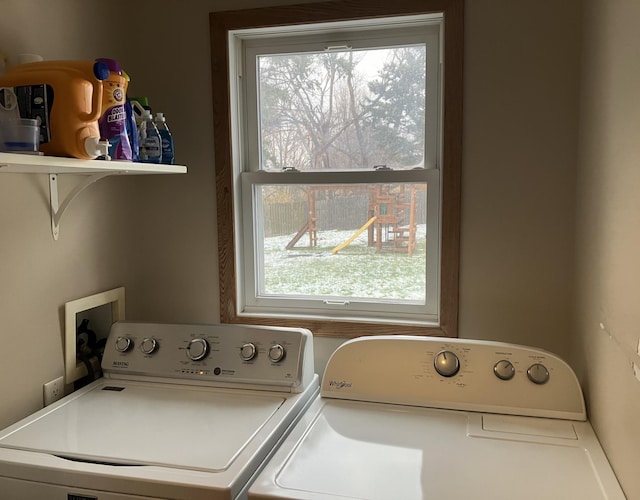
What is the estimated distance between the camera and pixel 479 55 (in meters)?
1.72

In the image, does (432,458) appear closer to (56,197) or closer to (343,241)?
(343,241)

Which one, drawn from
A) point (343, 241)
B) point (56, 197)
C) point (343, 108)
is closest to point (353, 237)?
point (343, 241)

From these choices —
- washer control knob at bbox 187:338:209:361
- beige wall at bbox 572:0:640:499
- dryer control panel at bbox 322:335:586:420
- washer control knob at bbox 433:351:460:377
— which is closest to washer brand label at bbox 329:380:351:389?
dryer control panel at bbox 322:335:586:420

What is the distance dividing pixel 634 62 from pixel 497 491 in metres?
0.89

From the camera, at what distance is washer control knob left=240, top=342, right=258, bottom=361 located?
Result: 1.71 m

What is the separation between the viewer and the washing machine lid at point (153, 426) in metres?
1.33

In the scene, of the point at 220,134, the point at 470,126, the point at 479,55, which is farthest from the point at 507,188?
Result: the point at 220,134

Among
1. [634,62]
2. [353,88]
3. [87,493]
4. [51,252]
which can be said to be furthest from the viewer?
[353,88]

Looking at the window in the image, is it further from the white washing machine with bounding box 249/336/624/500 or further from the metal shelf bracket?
the metal shelf bracket

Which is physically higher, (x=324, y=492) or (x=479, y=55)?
(x=479, y=55)

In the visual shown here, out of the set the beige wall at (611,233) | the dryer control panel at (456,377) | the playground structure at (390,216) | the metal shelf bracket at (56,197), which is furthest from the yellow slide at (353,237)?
the metal shelf bracket at (56,197)

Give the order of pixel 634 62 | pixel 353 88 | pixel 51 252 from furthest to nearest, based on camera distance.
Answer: pixel 353 88, pixel 51 252, pixel 634 62

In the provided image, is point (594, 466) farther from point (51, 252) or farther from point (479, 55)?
point (51, 252)

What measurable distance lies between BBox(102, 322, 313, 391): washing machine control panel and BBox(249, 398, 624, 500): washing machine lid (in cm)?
17
